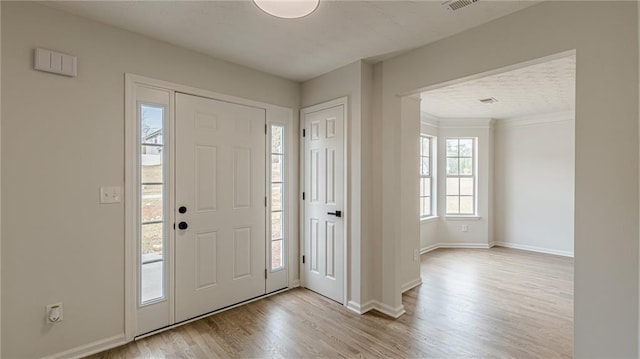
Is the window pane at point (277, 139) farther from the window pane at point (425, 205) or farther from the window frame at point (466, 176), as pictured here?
the window frame at point (466, 176)

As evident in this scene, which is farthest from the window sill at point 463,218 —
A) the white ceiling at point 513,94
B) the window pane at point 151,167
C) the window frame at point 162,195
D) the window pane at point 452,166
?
the window pane at point 151,167

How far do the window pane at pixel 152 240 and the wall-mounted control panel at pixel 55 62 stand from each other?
1.29 m

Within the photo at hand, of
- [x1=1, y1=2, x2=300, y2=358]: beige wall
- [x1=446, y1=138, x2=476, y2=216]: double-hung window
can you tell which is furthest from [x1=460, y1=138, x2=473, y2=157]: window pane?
[x1=1, y1=2, x2=300, y2=358]: beige wall

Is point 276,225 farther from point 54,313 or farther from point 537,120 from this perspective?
point 537,120

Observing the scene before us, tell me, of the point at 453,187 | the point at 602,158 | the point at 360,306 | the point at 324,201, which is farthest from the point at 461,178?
the point at 602,158

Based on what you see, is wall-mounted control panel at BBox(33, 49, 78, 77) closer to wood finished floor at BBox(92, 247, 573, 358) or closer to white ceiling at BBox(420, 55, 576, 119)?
wood finished floor at BBox(92, 247, 573, 358)

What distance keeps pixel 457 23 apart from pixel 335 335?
2.73 m

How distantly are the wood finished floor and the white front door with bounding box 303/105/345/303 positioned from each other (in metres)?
0.25

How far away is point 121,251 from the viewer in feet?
7.88

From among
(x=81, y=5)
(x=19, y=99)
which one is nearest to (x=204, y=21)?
(x=81, y=5)

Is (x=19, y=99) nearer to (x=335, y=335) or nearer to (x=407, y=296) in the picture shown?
(x=335, y=335)

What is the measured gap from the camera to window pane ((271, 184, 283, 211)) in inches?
136

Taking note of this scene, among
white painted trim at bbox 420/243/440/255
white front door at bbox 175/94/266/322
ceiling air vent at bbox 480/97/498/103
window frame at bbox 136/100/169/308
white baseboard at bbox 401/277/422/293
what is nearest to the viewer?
window frame at bbox 136/100/169/308

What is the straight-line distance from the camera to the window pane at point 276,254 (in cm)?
348
